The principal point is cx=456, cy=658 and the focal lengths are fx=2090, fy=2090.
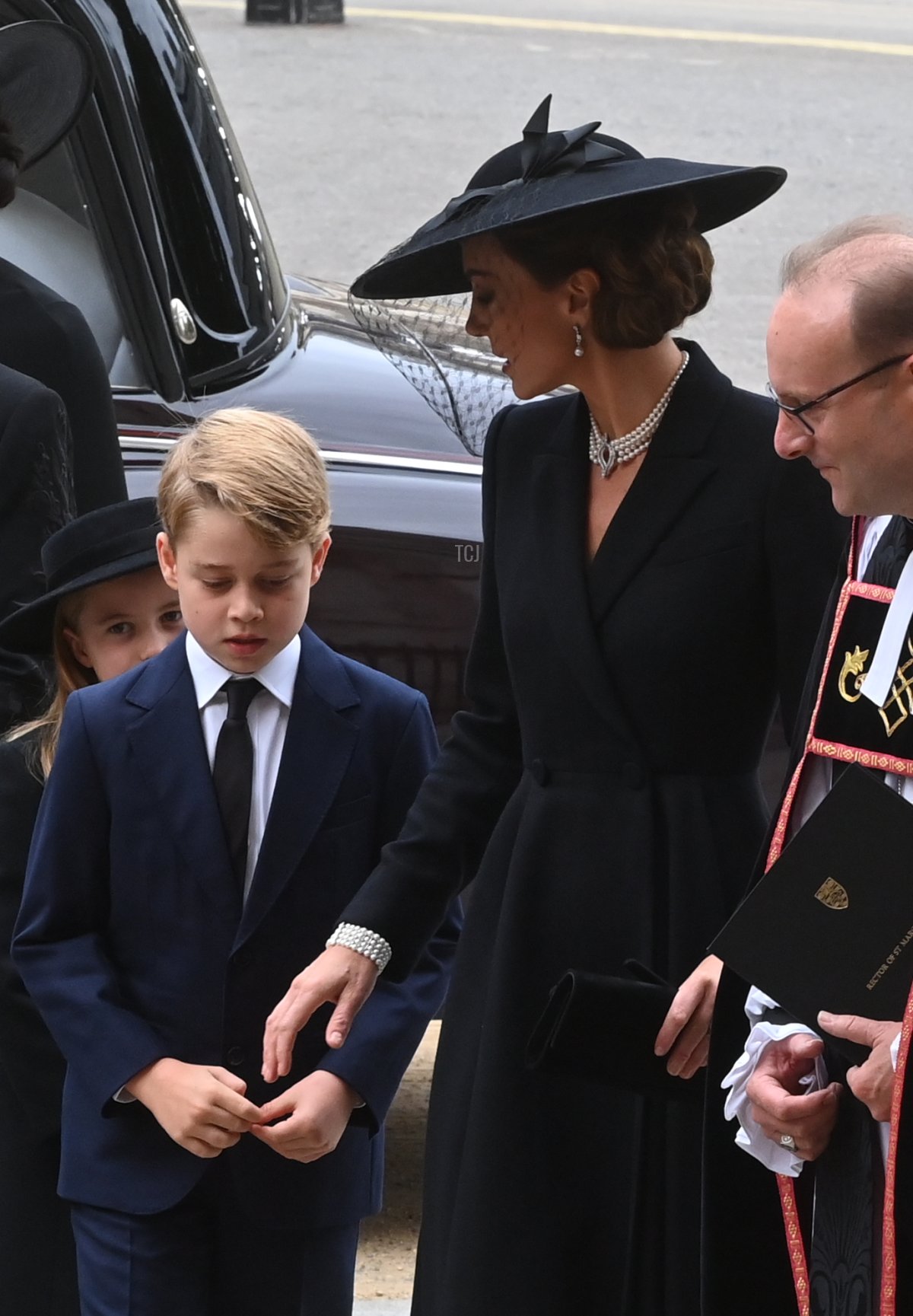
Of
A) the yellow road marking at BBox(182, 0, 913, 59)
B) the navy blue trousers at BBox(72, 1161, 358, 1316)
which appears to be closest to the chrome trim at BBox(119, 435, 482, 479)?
the navy blue trousers at BBox(72, 1161, 358, 1316)

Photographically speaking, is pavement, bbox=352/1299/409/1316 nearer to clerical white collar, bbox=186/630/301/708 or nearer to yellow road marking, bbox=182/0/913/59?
clerical white collar, bbox=186/630/301/708

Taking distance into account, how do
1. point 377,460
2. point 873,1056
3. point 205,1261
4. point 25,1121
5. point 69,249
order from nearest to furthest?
1. point 873,1056
2. point 205,1261
3. point 25,1121
4. point 377,460
5. point 69,249

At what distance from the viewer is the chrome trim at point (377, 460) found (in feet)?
14.0

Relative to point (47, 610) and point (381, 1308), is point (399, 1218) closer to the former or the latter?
point (381, 1308)

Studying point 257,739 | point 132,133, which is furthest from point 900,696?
point 132,133

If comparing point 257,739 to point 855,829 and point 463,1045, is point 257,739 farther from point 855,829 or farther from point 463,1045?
point 855,829

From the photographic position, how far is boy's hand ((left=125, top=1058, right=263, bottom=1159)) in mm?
2420

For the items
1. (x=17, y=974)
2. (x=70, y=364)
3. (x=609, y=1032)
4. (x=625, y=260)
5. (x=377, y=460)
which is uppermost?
(x=625, y=260)

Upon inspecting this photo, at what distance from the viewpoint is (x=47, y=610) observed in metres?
2.95

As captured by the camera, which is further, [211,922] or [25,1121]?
[25,1121]

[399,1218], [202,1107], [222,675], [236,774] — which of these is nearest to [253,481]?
[222,675]

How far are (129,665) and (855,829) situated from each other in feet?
4.23

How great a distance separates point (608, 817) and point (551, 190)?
2.47 ft

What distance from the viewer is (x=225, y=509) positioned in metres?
2.60
